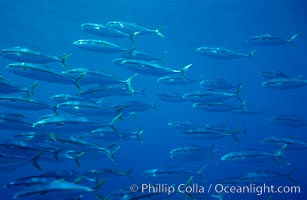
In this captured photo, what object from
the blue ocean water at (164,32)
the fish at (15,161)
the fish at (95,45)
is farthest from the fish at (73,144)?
the blue ocean water at (164,32)

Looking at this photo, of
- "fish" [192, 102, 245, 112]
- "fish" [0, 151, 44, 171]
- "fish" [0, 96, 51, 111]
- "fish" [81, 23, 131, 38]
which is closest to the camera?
"fish" [0, 151, 44, 171]

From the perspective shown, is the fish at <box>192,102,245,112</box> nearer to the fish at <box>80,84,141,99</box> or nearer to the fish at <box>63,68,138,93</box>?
the fish at <box>80,84,141,99</box>

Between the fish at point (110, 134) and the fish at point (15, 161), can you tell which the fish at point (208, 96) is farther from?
the fish at point (15, 161)

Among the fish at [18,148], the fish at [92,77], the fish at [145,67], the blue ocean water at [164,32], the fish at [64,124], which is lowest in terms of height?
the fish at [18,148]

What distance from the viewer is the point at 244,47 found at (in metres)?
34.8

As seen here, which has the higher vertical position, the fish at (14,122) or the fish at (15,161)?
the fish at (14,122)

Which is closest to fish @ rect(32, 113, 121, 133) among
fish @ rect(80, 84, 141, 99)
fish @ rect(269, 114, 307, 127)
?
fish @ rect(80, 84, 141, 99)

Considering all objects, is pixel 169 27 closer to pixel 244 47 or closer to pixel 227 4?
pixel 227 4

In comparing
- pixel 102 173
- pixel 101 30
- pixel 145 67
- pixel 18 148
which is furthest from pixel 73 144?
pixel 101 30

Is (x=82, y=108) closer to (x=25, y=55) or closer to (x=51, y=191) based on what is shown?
(x=25, y=55)

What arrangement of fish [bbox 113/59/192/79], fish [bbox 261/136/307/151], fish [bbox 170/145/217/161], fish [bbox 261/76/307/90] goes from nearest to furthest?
fish [bbox 113/59/192/79] → fish [bbox 261/136/307/151] → fish [bbox 170/145/217/161] → fish [bbox 261/76/307/90]

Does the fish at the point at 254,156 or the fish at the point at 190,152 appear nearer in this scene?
the fish at the point at 254,156

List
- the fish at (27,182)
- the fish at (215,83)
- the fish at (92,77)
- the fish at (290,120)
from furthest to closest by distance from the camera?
1. the fish at (215,83)
2. the fish at (290,120)
3. the fish at (92,77)
4. the fish at (27,182)

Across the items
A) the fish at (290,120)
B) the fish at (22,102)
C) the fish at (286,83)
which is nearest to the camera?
the fish at (22,102)
